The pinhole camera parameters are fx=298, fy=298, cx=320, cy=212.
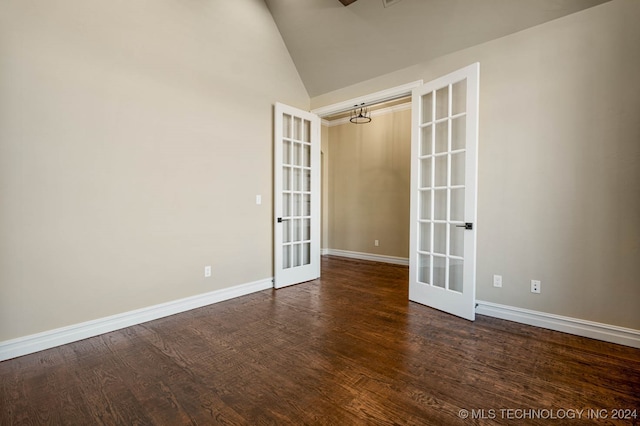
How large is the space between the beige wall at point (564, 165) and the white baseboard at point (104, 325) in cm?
286

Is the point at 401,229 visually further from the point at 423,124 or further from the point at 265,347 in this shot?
the point at 265,347

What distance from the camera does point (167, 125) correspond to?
2.95 metres

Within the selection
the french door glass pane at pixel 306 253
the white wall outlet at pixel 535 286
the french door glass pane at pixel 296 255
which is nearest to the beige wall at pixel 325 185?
the french door glass pane at pixel 306 253

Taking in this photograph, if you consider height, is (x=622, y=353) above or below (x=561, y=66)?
below

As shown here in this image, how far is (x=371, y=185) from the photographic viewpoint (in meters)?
5.94

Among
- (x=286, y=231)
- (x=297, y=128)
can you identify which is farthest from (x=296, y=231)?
(x=297, y=128)

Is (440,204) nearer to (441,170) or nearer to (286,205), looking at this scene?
(441,170)

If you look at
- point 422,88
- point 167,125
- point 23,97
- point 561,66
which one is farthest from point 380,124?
point 23,97

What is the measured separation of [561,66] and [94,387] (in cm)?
423

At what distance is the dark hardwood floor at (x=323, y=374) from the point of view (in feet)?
5.16

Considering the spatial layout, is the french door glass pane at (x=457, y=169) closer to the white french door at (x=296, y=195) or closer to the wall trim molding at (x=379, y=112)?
the white french door at (x=296, y=195)

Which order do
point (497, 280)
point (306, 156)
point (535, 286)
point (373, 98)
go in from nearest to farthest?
point (535, 286)
point (497, 280)
point (373, 98)
point (306, 156)

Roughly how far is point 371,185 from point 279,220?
8.56 feet

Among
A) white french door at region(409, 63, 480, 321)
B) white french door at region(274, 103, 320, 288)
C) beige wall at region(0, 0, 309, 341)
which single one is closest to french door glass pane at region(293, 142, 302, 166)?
white french door at region(274, 103, 320, 288)
